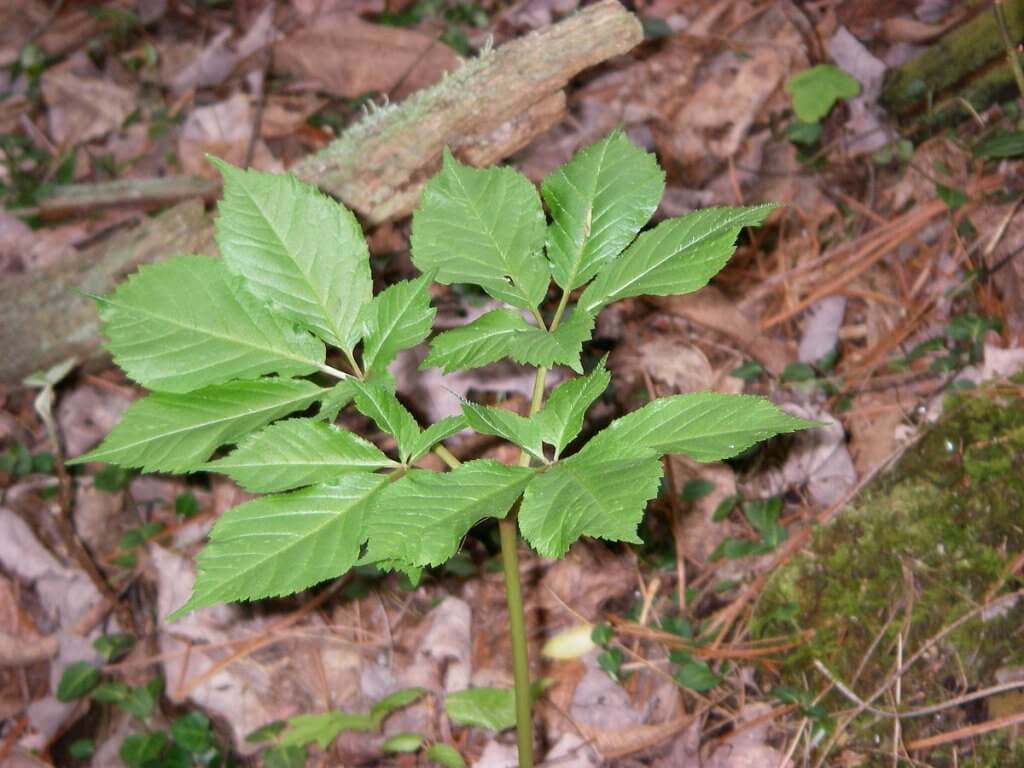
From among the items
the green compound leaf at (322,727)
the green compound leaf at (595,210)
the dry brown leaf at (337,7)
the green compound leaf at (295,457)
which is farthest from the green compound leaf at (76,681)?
the dry brown leaf at (337,7)

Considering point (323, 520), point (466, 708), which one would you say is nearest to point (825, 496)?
point (466, 708)

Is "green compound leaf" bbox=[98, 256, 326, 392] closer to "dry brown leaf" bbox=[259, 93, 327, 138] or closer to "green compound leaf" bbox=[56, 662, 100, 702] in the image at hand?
"green compound leaf" bbox=[56, 662, 100, 702]

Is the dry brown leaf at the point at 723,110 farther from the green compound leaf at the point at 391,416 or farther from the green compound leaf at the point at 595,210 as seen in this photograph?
→ the green compound leaf at the point at 391,416

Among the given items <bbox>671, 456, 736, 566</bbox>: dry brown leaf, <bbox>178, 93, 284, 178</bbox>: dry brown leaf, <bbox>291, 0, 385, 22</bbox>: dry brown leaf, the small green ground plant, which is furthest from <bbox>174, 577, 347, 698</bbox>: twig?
<bbox>291, 0, 385, 22</bbox>: dry brown leaf

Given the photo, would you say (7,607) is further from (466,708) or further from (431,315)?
(431,315)

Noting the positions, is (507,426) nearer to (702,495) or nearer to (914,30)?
(702,495)

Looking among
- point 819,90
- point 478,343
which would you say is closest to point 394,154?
point 478,343
